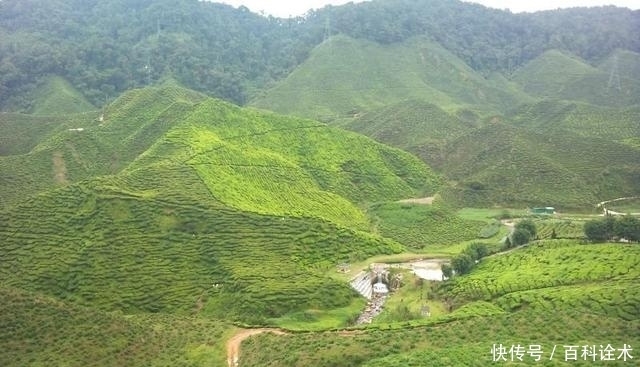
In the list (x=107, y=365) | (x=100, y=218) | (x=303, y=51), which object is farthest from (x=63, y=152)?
(x=303, y=51)

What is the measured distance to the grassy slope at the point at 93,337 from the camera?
33750 millimetres

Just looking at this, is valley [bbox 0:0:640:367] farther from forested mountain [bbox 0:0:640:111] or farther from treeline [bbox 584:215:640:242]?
forested mountain [bbox 0:0:640:111]

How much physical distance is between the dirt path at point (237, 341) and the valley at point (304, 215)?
0.19 metres

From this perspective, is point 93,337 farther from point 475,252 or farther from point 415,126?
point 415,126

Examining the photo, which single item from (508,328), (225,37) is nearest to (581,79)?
(225,37)

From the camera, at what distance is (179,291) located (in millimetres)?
44031

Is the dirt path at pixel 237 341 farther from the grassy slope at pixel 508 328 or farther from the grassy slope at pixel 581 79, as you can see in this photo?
the grassy slope at pixel 581 79

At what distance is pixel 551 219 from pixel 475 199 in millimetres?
12185

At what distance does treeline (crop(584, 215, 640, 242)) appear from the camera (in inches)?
1842

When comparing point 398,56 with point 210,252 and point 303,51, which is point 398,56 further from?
point 210,252

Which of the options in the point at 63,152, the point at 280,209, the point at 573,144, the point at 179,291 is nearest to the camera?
the point at 179,291

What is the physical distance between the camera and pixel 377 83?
14438cm

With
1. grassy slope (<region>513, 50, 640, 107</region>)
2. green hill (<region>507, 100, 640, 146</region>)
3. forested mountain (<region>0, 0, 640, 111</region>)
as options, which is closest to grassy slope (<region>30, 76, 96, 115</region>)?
forested mountain (<region>0, 0, 640, 111</region>)

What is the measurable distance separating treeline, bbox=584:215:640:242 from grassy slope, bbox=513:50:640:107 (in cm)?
9938
